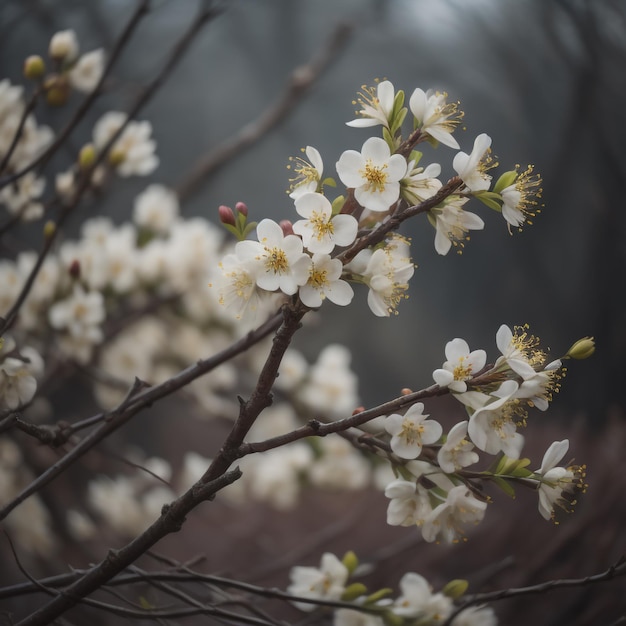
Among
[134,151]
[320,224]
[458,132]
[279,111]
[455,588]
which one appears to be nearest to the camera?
[320,224]

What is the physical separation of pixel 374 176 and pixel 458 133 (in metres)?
0.59

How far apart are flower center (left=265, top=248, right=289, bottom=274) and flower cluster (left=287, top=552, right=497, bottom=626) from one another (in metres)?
0.20

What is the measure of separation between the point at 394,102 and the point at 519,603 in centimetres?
→ 50

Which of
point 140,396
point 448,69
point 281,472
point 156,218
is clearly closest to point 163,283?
point 156,218

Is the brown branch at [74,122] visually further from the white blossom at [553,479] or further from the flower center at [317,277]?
the white blossom at [553,479]

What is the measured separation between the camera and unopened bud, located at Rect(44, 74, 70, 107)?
0.58 m

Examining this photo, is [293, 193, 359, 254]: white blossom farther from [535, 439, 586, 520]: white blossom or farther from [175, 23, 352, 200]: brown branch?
[175, 23, 352, 200]: brown branch

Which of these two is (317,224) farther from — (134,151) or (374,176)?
(134,151)

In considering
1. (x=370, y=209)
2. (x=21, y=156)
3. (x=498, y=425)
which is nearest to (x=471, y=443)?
(x=498, y=425)

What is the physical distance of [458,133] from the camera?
2.88ft

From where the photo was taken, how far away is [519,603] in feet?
2.06

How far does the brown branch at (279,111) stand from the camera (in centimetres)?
109

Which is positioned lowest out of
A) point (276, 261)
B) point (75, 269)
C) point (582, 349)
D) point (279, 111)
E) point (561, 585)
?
point (561, 585)

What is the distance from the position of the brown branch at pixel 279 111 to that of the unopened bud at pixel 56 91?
547mm
